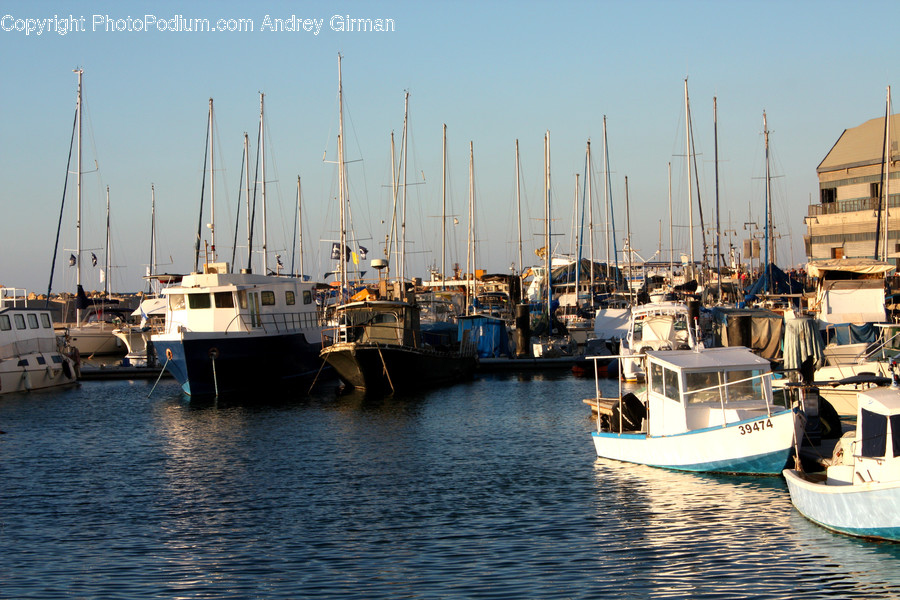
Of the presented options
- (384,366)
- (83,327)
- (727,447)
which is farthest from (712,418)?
(83,327)

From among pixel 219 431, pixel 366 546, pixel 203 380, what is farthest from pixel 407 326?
pixel 366 546

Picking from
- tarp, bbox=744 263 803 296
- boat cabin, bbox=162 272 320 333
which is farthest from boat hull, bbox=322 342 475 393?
tarp, bbox=744 263 803 296

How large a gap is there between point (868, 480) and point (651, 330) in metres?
26.4

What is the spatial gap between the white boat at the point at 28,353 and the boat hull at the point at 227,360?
25.7ft

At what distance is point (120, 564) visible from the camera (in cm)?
1612

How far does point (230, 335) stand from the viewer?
142 feet

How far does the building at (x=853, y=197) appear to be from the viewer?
3081 inches

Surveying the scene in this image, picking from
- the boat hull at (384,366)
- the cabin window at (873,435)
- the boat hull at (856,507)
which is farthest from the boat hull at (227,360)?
the cabin window at (873,435)

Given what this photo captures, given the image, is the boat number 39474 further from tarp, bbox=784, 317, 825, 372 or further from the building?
the building

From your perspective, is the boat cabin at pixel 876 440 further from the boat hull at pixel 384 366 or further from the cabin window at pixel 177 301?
the cabin window at pixel 177 301

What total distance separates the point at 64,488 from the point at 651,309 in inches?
1069

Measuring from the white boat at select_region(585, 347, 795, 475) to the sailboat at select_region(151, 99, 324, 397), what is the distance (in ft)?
79.2

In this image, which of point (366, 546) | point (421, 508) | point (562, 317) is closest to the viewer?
point (366, 546)

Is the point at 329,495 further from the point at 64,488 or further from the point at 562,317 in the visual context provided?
the point at 562,317
